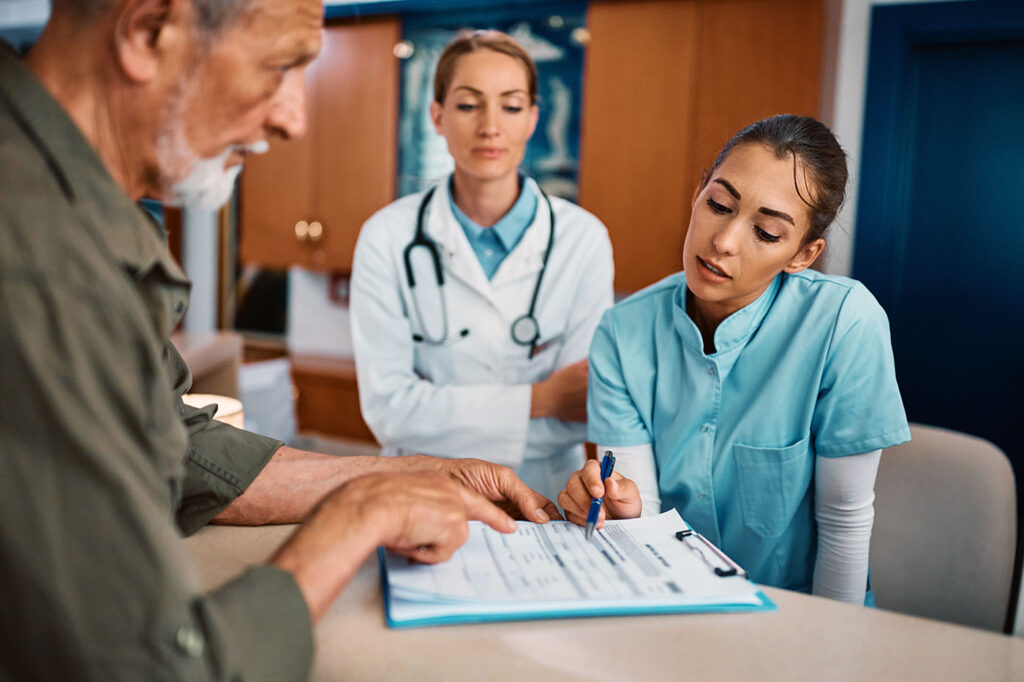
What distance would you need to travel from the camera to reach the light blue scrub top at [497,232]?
6.27ft

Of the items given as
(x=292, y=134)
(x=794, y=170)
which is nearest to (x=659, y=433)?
(x=794, y=170)

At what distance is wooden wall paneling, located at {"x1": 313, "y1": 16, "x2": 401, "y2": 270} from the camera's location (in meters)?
3.73

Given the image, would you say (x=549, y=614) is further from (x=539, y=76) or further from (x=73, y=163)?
(x=539, y=76)

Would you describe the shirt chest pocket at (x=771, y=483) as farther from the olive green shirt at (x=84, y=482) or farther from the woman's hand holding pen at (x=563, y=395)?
the olive green shirt at (x=84, y=482)

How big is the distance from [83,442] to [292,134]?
41cm

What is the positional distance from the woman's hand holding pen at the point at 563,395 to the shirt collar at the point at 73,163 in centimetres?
111

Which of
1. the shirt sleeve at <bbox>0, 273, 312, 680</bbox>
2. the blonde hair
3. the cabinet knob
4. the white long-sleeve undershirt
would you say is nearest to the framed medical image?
the cabinet knob

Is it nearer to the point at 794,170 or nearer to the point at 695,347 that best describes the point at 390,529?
the point at 695,347

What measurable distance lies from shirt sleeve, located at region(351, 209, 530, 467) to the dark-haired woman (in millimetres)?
430

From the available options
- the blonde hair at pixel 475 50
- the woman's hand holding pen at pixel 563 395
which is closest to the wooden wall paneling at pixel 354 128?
the blonde hair at pixel 475 50

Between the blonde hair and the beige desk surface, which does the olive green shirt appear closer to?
the beige desk surface

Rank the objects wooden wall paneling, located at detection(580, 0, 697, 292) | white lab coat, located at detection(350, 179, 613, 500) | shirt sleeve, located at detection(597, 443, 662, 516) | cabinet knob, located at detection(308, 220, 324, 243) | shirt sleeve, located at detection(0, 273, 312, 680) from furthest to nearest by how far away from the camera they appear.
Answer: cabinet knob, located at detection(308, 220, 324, 243) < wooden wall paneling, located at detection(580, 0, 697, 292) < white lab coat, located at detection(350, 179, 613, 500) < shirt sleeve, located at detection(597, 443, 662, 516) < shirt sleeve, located at detection(0, 273, 312, 680)

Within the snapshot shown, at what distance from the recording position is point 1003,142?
273 cm

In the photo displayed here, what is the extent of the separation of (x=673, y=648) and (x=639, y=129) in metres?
2.75
